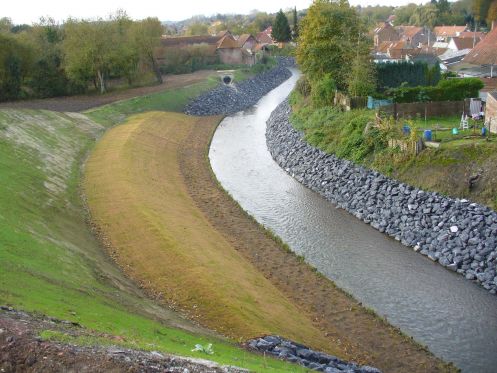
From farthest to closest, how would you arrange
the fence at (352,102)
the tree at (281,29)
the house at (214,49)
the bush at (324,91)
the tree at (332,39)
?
the tree at (281,29) < the house at (214,49) < the tree at (332,39) < the bush at (324,91) < the fence at (352,102)

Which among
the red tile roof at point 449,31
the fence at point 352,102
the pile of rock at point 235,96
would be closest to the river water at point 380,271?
the fence at point 352,102

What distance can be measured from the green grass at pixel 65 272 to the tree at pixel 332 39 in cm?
2364

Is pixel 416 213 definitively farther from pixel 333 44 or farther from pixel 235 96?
pixel 235 96

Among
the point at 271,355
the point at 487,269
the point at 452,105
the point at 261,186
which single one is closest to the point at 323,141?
the point at 261,186

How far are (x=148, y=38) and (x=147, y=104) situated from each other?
50.9 feet

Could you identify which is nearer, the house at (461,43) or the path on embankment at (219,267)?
the path on embankment at (219,267)

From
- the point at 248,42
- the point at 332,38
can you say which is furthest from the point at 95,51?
the point at 248,42

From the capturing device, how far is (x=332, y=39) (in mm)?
44469

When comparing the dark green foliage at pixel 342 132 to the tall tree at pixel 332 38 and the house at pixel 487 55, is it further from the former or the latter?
the house at pixel 487 55

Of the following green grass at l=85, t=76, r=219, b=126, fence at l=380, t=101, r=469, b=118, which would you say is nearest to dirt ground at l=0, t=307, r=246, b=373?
fence at l=380, t=101, r=469, b=118

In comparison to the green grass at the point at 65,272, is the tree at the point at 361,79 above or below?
above

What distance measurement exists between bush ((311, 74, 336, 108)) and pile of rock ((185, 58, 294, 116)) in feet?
64.0

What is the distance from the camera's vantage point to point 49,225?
2186 cm

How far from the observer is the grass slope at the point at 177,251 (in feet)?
57.2
